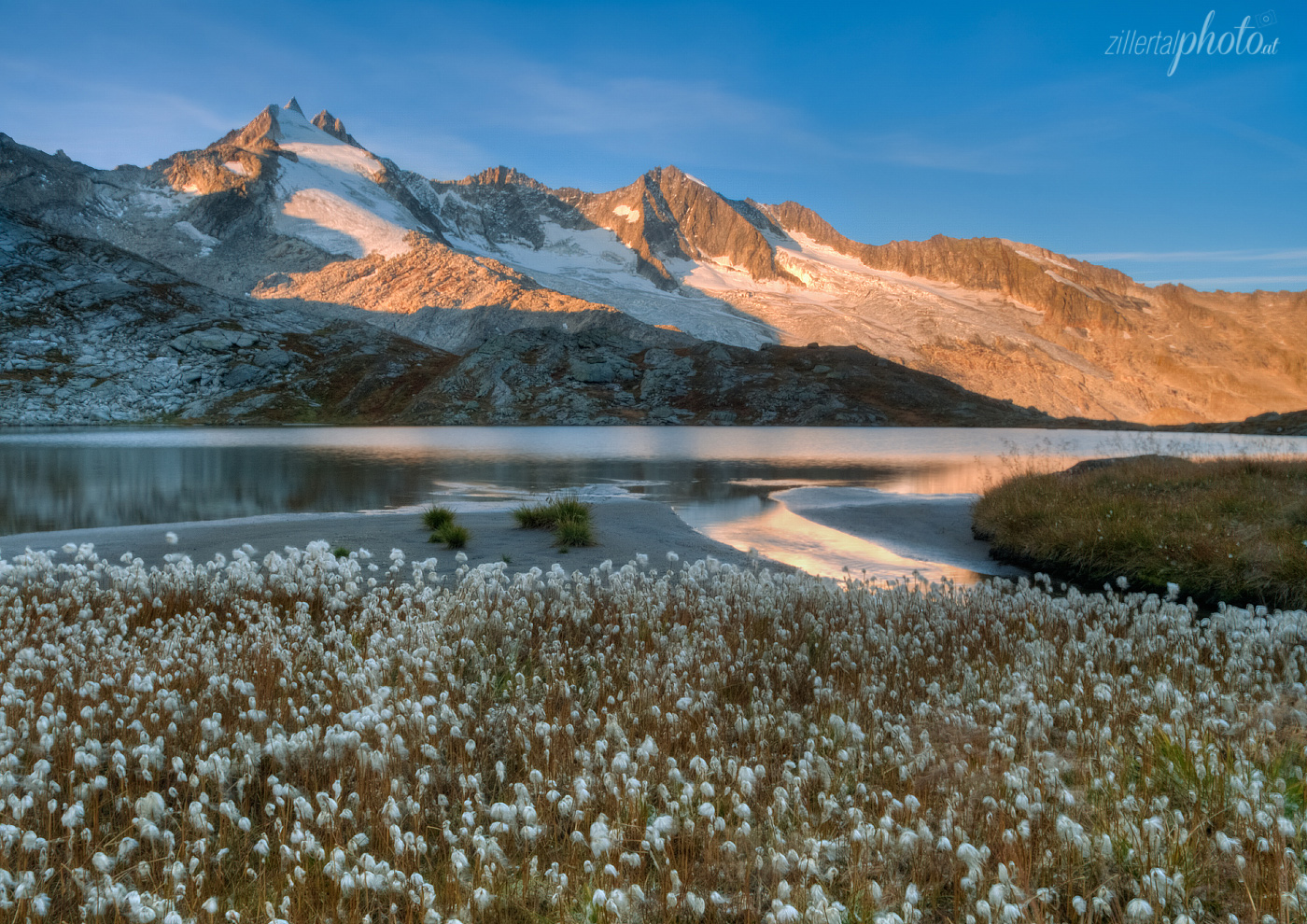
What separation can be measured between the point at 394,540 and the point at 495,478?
2102 centimetres

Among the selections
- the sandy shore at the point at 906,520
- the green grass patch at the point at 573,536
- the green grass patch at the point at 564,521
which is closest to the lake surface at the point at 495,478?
the sandy shore at the point at 906,520

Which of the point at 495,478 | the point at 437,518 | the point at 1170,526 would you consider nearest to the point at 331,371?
the point at 495,478

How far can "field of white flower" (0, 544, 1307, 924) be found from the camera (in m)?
3.57

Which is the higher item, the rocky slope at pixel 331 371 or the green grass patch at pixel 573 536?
the rocky slope at pixel 331 371

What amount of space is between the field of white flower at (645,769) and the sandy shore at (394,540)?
6.27 metres

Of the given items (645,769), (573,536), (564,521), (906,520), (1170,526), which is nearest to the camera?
(645,769)

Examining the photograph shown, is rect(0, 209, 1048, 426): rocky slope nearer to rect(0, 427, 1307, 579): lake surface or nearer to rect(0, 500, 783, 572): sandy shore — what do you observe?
rect(0, 427, 1307, 579): lake surface

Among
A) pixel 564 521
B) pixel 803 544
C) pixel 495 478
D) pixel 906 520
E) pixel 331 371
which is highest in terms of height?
pixel 331 371

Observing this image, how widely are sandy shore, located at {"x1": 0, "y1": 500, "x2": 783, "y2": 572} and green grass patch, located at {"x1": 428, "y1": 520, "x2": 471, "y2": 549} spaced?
0.19m

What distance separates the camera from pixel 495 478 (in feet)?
123

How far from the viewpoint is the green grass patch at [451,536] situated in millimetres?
15945

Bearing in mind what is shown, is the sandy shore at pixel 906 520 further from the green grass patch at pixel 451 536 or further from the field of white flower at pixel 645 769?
the green grass patch at pixel 451 536

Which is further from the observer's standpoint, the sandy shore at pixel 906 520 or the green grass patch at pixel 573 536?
the sandy shore at pixel 906 520

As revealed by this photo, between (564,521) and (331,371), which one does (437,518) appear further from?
(331,371)
